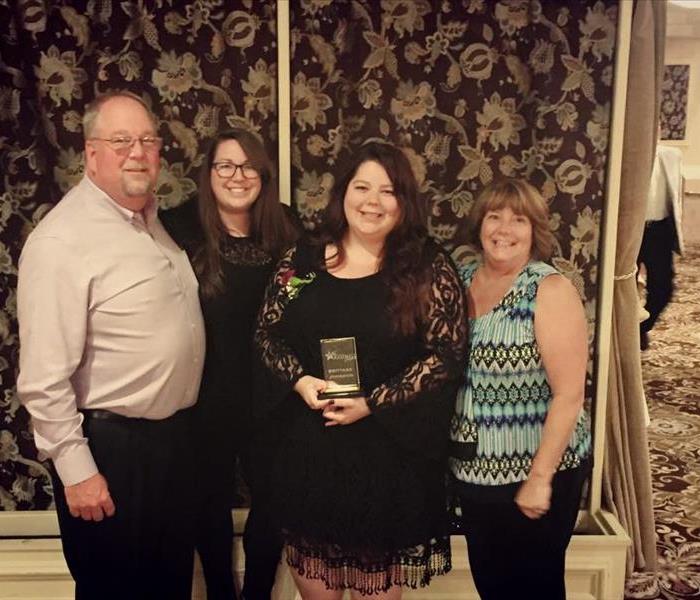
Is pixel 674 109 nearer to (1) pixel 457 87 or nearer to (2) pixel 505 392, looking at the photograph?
(1) pixel 457 87

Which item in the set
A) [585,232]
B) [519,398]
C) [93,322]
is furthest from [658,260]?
[93,322]

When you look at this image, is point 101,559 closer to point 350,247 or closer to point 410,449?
point 410,449

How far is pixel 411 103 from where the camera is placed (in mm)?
2014

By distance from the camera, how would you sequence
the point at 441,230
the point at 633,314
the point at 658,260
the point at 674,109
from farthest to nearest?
1. the point at 674,109
2. the point at 658,260
3. the point at 633,314
4. the point at 441,230

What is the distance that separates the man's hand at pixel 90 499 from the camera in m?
1.82

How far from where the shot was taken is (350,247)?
6.19 feet

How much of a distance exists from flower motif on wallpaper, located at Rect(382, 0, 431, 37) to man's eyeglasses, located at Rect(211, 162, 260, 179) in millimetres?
Result: 521

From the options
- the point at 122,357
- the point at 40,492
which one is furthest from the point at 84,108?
the point at 40,492

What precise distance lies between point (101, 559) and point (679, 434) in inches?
116

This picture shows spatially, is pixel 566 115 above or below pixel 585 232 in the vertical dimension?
above

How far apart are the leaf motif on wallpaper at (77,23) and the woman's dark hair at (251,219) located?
0.42m

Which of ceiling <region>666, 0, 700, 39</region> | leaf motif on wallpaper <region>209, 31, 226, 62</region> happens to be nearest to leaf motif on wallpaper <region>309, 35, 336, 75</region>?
leaf motif on wallpaper <region>209, 31, 226, 62</region>

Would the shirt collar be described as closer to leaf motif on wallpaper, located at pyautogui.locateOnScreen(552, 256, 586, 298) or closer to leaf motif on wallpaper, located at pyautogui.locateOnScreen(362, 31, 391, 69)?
leaf motif on wallpaper, located at pyautogui.locateOnScreen(362, 31, 391, 69)

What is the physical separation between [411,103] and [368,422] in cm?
81
